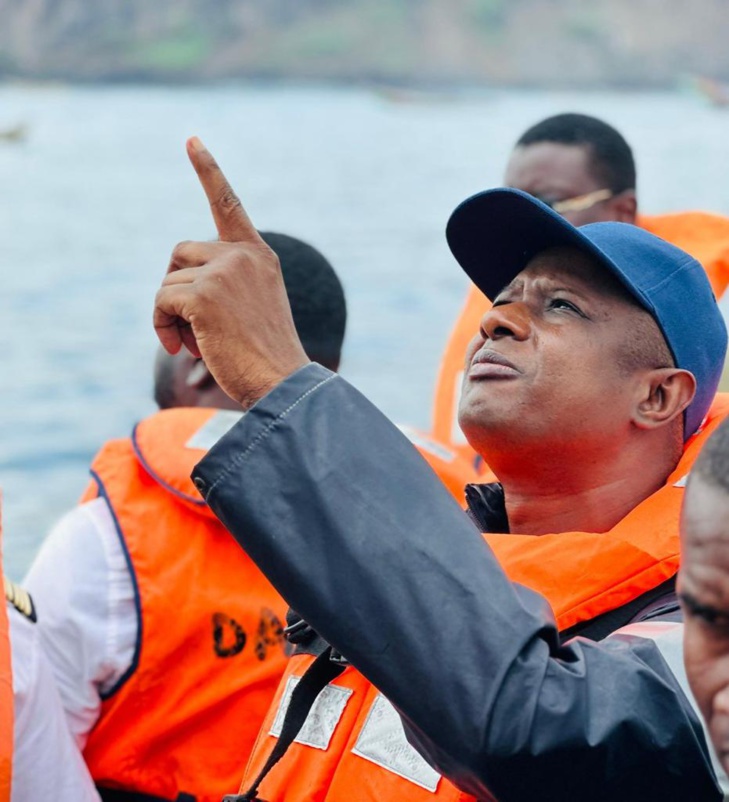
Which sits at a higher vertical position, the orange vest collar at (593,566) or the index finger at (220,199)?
the index finger at (220,199)

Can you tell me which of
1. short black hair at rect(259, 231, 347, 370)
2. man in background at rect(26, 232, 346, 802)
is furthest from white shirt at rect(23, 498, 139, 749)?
short black hair at rect(259, 231, 347, 370)

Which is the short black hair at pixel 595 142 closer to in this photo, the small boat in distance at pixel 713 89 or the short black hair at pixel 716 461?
the short black hair at pixel 716 461

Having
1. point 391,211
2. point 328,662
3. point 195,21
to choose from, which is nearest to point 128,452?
point 328,662

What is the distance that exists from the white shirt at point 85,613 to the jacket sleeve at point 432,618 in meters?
0.90

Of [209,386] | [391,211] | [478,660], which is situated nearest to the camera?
[478,660]

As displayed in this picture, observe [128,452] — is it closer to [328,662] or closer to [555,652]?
[328,662]

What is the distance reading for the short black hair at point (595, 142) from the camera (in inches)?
138

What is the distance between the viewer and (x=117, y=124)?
21.2 m

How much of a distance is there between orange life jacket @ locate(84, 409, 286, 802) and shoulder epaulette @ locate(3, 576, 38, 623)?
18 centimetres

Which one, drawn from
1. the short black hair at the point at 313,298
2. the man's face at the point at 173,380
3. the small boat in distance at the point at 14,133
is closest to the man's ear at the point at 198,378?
the man's face at the point at 173,380

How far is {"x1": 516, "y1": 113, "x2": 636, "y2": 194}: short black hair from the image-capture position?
138 inches

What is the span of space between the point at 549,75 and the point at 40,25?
7.38 metres

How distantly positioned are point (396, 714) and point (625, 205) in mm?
2374


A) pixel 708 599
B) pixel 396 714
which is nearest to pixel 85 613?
pixel 396 714
